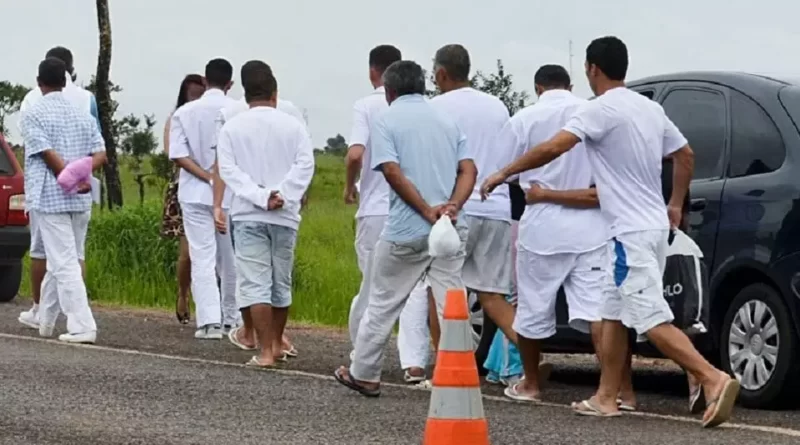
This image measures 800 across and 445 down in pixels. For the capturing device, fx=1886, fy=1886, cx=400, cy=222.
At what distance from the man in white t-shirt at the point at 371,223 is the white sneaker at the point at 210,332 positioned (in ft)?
7.78

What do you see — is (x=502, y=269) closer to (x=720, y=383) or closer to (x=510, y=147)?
(x=510, y=147)

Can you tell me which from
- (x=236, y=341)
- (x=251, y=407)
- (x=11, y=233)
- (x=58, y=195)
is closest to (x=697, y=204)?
(x=251, y=407)

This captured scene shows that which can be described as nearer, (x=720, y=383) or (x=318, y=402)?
(x=720, y=383)

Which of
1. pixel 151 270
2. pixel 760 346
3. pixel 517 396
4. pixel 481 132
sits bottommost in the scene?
pixel 151 270

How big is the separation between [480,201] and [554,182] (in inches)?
27.1

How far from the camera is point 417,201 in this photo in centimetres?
968

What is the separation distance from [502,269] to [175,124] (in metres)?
3.95

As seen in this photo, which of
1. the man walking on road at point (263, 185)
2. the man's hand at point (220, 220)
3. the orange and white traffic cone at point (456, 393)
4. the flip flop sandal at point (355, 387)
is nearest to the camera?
the orange and white traffic cone at point (456, 393)

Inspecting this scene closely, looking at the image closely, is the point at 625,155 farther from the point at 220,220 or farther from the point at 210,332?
the point at 210,332

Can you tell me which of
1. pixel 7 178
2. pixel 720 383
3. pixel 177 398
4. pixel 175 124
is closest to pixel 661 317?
pixel 720 383

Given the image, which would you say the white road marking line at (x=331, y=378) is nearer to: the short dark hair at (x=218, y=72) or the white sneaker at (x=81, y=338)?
the white sneaker at (x=81, y=338)

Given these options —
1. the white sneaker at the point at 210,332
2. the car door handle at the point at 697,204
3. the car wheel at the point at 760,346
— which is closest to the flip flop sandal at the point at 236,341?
the white sneaker at the point at 210,332

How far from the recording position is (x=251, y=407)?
30.2ft

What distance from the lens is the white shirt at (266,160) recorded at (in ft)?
37.2
